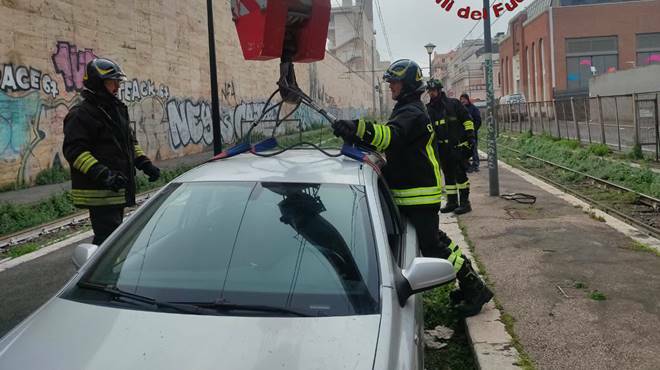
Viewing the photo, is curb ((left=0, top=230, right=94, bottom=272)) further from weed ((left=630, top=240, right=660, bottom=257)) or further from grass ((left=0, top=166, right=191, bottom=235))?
weed ((left=630, top=240, right=660, bottom=257))

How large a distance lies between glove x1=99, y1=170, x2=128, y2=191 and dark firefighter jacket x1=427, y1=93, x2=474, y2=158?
4967 millimetres

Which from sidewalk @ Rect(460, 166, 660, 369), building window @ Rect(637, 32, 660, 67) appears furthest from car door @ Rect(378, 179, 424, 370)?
building window @ Rect(637, 32, 660, 67)

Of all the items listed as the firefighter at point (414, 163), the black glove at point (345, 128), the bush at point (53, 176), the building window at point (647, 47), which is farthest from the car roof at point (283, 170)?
the building window at point (647, 47)

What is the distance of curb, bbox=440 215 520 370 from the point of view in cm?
387

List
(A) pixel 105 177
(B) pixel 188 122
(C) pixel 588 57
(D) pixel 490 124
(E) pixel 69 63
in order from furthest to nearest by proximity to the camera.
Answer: (C) pixel 588 57 < (B) pixel 188 122 < (E) pixel 69 63 < (D) pixel 490 124 < (A) pixel 105 177

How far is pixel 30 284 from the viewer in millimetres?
6109

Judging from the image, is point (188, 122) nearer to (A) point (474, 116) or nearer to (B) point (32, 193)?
(B) point (32, 193)

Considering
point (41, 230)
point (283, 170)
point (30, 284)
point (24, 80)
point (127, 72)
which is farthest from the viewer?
point (127, 72)

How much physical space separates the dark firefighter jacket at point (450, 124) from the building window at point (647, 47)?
47.7 m

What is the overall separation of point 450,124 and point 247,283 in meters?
6.50

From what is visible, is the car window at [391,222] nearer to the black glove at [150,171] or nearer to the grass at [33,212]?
the black glove at [150,171]

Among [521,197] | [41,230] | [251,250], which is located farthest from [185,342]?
[521,197]

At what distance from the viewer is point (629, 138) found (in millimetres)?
18031

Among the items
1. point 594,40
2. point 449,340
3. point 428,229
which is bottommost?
point 449,340
